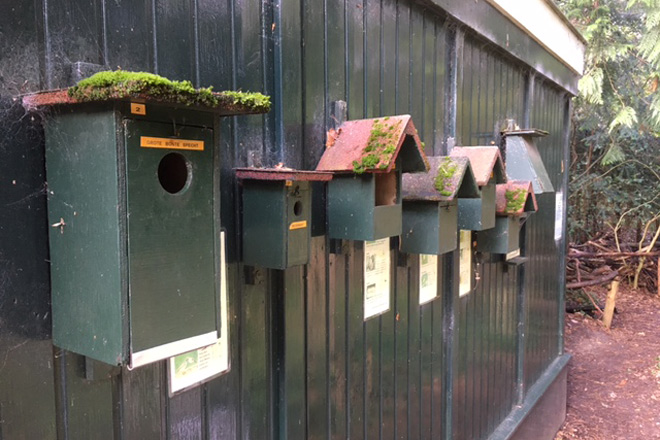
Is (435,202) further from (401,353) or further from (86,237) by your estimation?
(86,237)

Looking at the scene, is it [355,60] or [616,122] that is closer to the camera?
[355,60]

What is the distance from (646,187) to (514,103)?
812cm

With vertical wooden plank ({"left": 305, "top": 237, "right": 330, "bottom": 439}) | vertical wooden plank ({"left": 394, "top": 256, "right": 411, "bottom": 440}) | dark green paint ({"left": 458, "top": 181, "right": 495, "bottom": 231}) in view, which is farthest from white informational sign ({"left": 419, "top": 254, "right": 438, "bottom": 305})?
vertical wooden plank ({"left": 305, "top": 237, "right": 330, "bottom": 439})

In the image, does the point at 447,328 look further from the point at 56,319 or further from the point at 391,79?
the point at 56,319

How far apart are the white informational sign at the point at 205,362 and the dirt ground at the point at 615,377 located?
15.7 feet

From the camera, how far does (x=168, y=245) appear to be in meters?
1.16

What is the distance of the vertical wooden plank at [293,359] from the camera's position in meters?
1.89

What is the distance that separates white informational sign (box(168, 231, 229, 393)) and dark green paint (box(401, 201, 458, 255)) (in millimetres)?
1026

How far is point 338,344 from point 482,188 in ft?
3.61

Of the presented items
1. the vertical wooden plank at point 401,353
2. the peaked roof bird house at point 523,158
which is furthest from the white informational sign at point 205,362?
the peaked roof bird house at point 523,158

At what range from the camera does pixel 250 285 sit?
1.75 meters

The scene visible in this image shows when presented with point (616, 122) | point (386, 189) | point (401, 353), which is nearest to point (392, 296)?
point (401, 353)

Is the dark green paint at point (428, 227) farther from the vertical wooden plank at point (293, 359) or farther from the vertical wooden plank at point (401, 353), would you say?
the vertical wooden plank at point (293, 359)

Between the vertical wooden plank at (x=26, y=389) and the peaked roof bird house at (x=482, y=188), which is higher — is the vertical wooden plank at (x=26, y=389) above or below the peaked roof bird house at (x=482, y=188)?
below
